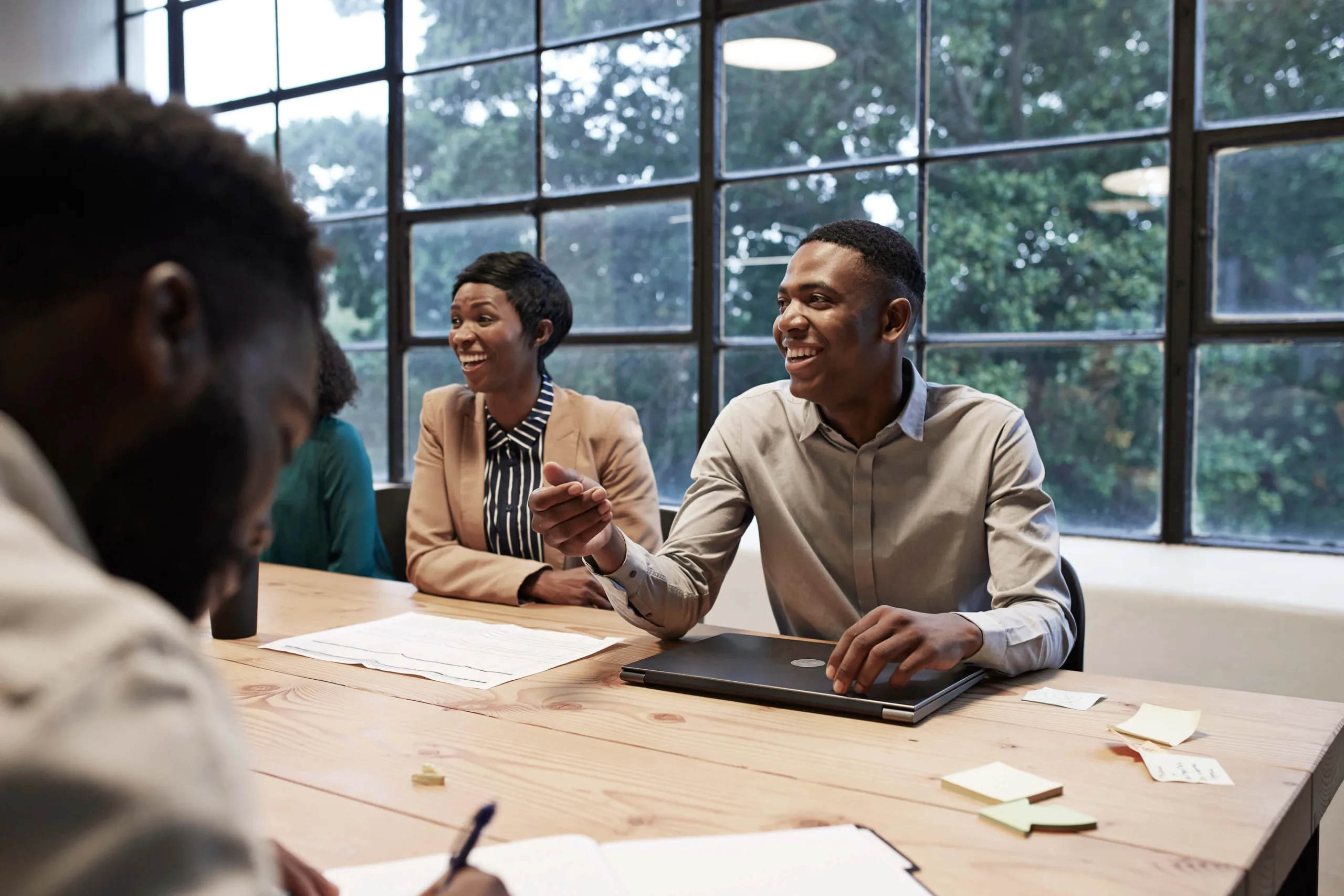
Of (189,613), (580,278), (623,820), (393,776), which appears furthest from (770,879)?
(580,278)

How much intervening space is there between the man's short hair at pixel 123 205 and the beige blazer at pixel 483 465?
1817mm

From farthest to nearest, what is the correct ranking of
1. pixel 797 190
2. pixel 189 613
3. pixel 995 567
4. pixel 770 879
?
pixel 797 190 < pixel 995 567 < pixel 770 879 < pixel 189 613

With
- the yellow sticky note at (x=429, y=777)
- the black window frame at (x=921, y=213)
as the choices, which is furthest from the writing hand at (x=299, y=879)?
the black window frame at (x=921, y=213)

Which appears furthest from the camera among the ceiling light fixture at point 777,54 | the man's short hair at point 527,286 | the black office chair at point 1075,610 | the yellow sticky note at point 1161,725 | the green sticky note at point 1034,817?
the ceiling light fixture at point 777,54

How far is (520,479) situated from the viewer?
239cm

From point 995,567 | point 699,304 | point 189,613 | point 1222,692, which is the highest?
point 699,304

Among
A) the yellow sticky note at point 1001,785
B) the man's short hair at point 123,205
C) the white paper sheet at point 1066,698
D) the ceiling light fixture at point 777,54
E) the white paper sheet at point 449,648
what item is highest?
the ceiling light fixture at point 777,54

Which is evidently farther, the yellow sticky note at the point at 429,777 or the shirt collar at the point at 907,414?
the shirt collar at the point at 907,414

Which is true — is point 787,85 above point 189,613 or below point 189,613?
above

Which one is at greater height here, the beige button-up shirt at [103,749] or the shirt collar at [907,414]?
the shirt collar at [907,414]

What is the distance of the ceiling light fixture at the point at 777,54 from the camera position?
3393mm

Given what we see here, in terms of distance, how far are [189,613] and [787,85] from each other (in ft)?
11.0

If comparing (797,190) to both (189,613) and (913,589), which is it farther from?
(189,613)

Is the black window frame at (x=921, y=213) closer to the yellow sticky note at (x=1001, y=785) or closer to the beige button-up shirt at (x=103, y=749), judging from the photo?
the yellow sticky note at (x=1001, y=785)
